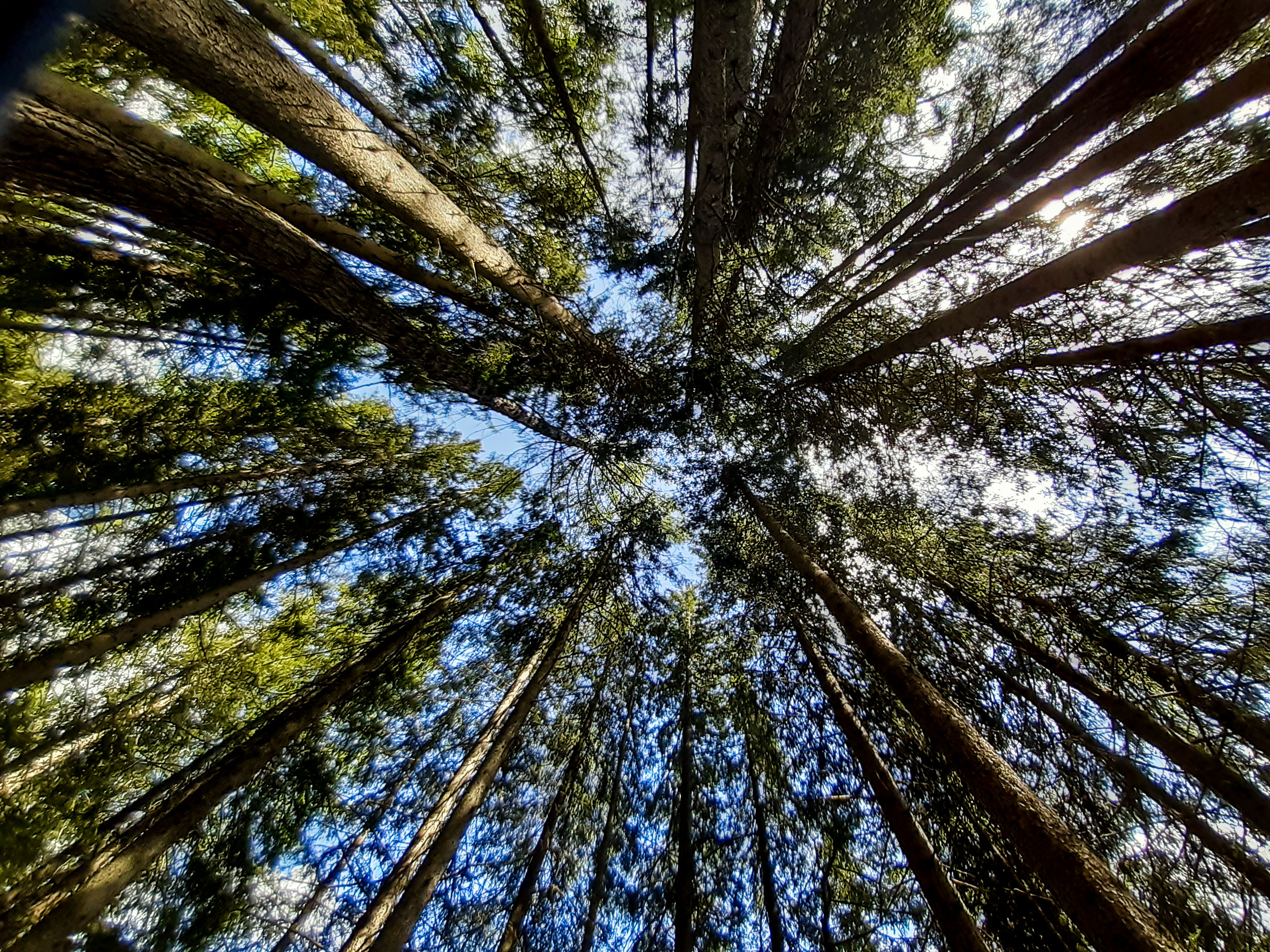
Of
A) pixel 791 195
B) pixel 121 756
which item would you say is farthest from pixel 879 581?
pixel 121 756

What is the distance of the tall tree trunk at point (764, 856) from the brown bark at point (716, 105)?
6854 mm

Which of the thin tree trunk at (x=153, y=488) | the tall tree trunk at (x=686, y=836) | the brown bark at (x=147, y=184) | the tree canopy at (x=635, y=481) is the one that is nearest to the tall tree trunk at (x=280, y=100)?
the tree canopy at (x=635, y=481)

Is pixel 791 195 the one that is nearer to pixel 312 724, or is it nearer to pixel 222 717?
pixel 312 724

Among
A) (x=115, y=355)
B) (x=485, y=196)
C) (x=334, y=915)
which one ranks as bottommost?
(x=334, y=915)

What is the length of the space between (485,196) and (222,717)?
790 cm

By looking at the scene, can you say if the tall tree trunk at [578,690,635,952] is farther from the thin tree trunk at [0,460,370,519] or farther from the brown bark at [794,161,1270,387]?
the brown bark at [794,161,1270,387]

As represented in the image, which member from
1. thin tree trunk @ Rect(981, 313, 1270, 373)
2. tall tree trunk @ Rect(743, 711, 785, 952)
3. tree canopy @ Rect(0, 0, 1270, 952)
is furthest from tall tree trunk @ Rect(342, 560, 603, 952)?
thin tree trunk @ Rect(981, 313, 1270, 373)

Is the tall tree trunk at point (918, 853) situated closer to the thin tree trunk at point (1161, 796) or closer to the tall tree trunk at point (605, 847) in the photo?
the thin tree trunk at point (1161, 796)

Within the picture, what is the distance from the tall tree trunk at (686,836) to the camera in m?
5.80

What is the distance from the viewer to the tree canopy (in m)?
3.17

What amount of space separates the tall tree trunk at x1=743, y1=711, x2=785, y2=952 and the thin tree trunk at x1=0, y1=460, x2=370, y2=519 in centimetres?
770

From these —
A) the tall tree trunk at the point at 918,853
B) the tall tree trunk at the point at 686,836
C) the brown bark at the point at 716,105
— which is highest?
the brown bark at the point at 716,105

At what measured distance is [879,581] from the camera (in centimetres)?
645

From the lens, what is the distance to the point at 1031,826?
110 inches
